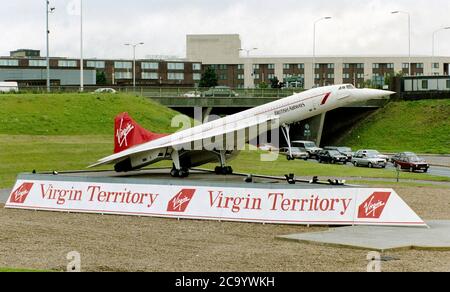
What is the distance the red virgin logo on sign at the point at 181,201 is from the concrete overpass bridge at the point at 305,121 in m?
51.0

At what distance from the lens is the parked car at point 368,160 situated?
211 ft

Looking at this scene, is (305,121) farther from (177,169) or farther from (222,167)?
(177,169)

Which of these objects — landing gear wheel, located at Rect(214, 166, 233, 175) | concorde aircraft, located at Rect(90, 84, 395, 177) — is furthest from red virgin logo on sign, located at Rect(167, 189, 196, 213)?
landing gear wheel, located at Rect(214, 166, 233, 175)

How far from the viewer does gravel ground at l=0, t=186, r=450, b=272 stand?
2239 cm

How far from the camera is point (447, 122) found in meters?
86.8

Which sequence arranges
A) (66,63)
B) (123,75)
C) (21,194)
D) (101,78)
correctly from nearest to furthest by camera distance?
(21,194), (101,78), (66,63), (123,75)

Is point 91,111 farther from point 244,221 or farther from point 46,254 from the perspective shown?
point 46,254

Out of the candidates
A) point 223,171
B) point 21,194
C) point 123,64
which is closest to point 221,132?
point 223,171

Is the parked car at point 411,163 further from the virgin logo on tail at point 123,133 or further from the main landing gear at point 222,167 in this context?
the virgin logo on tail at point 123,133

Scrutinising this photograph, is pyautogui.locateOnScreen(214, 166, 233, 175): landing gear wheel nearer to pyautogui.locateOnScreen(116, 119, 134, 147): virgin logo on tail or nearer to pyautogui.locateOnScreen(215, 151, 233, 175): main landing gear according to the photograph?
pyautogui.locateOnScreen(215, 151, 233, 175): main landing gear

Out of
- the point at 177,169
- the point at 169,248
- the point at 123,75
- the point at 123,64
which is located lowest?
the point at 169,248

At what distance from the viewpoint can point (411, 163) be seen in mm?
61438

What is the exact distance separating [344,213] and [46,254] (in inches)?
445

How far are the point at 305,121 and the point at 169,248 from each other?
63.2m
